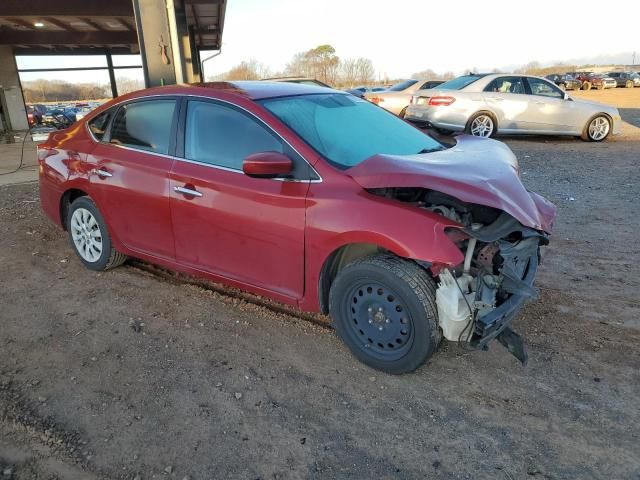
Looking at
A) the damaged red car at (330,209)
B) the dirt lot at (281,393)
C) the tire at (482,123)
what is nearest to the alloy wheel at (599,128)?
the tire at (482,123)

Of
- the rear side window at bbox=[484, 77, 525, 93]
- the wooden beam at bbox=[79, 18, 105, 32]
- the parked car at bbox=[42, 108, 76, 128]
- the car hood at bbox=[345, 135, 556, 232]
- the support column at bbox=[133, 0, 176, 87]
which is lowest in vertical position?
the parked car at bbox=[42, 108, 76, 128]

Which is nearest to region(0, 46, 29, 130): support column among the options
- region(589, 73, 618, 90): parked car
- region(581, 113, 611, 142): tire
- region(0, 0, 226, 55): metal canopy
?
region(0, 0, 226, 55): metal canopy

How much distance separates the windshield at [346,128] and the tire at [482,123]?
7.75 metres

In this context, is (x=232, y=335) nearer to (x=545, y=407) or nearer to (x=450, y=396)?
(x=450, y=396)

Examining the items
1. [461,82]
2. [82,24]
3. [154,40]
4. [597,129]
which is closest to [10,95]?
[82,24]

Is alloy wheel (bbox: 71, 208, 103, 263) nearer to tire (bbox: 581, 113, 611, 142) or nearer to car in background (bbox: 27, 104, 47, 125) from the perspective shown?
tire (bbox: 581, 113, 611, 142)

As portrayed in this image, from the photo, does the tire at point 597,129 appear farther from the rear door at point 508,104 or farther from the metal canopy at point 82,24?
the metal canopy at point 82,24

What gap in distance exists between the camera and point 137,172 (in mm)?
3896

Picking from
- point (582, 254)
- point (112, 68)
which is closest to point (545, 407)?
point (582, 254)

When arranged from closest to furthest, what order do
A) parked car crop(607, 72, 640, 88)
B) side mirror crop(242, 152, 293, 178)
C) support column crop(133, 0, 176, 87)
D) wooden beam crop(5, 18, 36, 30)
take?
side mirror crop(242, 152, 293, 178), support column crop(133, 0, 176, 87), wooden beam crop(5, 18, 36, 30), parked car crop(607, 72, 640, 88)

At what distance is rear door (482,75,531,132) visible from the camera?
11.4m

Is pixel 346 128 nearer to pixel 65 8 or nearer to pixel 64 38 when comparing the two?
pixel 65 8

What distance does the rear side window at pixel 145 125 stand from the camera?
3.83 meters

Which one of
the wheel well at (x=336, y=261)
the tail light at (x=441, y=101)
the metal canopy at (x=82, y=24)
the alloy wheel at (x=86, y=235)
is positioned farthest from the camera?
the metal canopy at (x=82, y=24)
